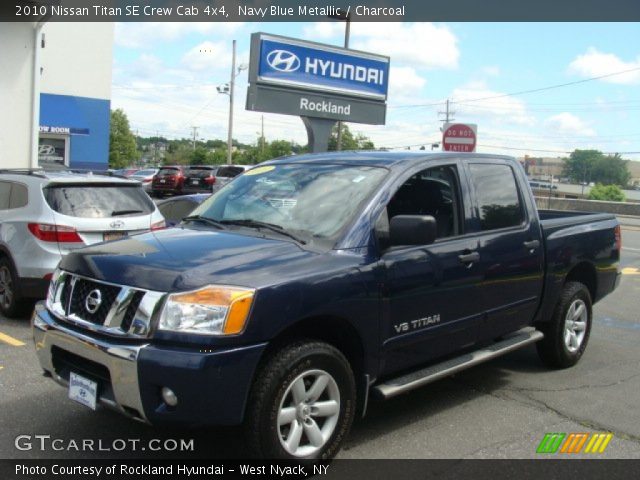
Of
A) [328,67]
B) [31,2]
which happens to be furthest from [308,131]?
[31,2]

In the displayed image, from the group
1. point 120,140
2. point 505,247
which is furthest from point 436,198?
point 120,140

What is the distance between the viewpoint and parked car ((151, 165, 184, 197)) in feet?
101

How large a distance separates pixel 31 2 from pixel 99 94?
552 inches

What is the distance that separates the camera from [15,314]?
23.2 feet

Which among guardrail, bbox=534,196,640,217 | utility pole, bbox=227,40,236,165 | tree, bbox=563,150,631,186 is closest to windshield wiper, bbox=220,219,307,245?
guardrail, bbox=534,196,640,217

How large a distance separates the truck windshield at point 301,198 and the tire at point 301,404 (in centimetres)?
80

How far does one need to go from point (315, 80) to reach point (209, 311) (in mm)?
15337

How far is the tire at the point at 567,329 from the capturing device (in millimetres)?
5758

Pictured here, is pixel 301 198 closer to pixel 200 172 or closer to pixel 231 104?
pixel 200 172

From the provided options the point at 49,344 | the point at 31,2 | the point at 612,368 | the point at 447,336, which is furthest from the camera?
the point at 31,2

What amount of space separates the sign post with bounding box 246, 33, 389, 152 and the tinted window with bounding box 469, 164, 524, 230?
12.5m

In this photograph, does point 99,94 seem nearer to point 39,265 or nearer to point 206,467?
point 39,265

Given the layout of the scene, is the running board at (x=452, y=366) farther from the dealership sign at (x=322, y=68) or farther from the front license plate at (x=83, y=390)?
the dealership sign at (x=322, y=68)

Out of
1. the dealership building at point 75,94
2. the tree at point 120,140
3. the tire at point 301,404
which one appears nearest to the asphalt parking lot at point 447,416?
the tire at point 301,404
